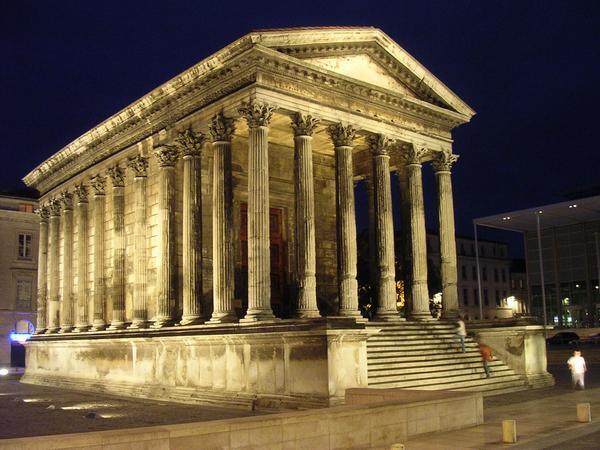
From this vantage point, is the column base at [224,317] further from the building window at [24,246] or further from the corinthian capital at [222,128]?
the building window at [24,246]

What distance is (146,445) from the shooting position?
10.4m

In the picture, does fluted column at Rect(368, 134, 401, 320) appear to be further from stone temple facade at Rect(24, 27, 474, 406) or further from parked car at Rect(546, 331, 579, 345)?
parked car at Rect(546, 331, 579, 345)

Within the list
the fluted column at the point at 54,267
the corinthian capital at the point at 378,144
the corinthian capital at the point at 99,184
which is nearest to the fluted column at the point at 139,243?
the corinthian capital at the point at 99,184

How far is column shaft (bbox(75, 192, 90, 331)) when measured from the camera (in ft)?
109

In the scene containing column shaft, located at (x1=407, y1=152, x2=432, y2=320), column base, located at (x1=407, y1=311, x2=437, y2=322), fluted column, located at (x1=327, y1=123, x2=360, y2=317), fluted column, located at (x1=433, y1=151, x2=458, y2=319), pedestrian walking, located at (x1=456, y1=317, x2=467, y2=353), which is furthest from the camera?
fluted column, located at (x1=433, y1=151, x2=458, y2=319)

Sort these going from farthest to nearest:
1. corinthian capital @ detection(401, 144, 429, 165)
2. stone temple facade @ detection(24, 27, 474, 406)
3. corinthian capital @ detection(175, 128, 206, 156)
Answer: corinthian capital @ detection(401, 144, 429, 165) < corinthian capital @ detection(175, 128, 206, 156) < stone temple facade @ detection(24, 27, 474, 406)

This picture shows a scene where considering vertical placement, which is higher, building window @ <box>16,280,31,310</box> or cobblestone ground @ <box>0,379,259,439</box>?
building window @ <box>16,280,31,310</box>

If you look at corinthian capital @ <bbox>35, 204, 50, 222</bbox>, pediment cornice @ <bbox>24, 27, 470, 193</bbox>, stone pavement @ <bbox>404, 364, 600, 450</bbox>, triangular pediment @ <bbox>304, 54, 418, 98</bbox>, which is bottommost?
stone pavement @ <bbox>404, 364, 600, 450</bbox>

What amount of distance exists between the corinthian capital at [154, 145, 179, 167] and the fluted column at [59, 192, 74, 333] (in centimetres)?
1045

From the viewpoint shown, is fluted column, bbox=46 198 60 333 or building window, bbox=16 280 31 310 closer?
fluted column, bbox=46 198 60 333

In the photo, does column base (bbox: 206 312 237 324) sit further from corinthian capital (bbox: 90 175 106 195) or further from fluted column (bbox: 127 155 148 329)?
corinthian capital (bbox: 90 175 106 195)

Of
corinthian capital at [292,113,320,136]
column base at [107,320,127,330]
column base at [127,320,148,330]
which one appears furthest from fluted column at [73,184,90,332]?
corinthian capital at [292,113,320,136]

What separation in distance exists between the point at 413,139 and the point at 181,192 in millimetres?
9317

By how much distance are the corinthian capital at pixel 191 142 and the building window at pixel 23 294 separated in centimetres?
3528
